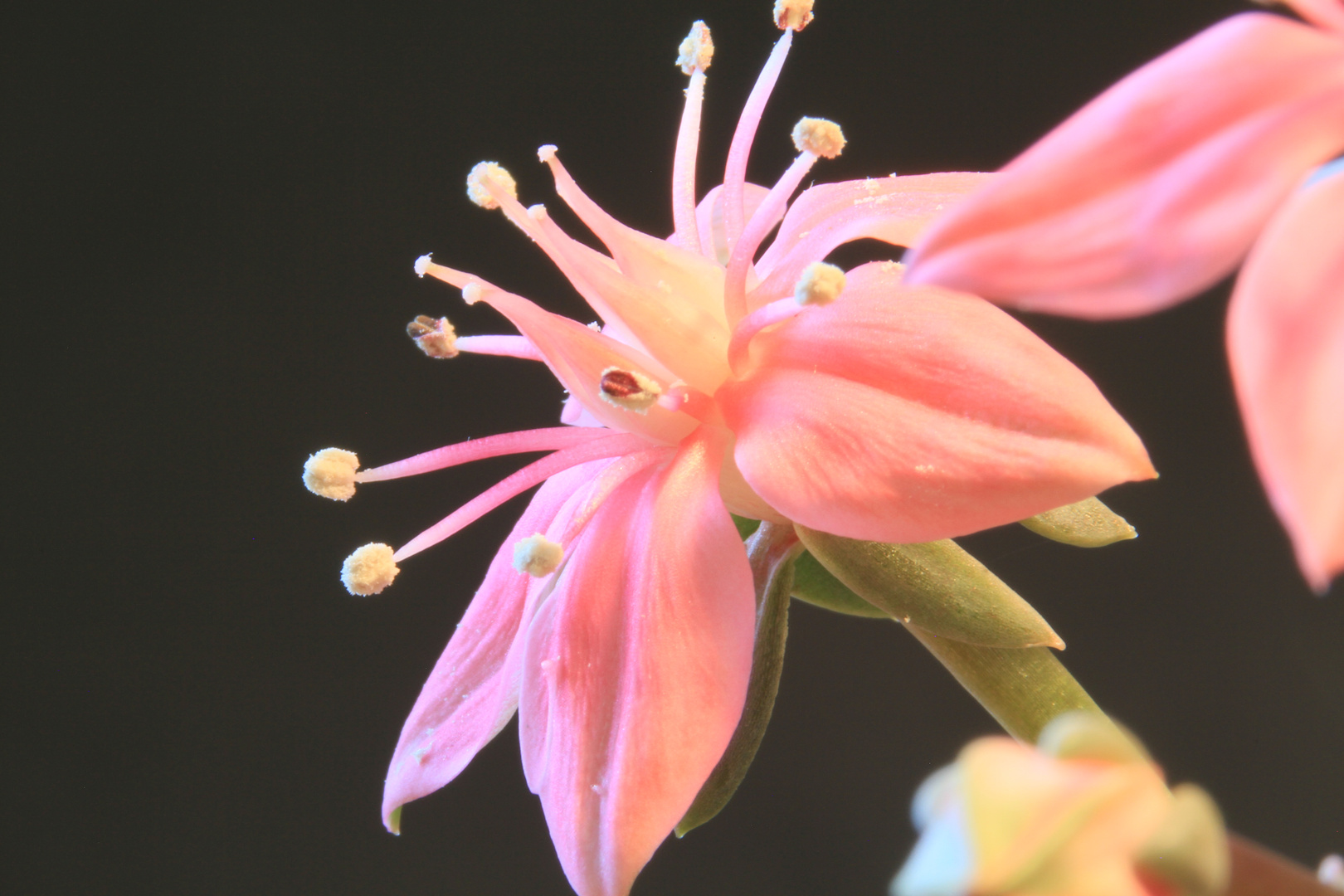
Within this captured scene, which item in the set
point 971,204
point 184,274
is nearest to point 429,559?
point 184,274

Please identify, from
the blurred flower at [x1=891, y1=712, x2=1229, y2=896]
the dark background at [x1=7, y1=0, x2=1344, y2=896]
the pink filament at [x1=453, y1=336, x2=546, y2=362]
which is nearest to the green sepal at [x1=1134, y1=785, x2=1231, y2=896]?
the blurred flower at [x1=891, y1=712, x2=1229, y2=896]

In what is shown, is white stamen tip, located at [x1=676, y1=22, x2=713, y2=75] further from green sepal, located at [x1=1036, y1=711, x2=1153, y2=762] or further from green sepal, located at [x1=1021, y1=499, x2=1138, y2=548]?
green sepal, located at [x1=1036, y1=711, x2=1153, y2=762]

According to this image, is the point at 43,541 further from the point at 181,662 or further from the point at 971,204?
the point at 971,204

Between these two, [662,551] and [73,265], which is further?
[73,265]

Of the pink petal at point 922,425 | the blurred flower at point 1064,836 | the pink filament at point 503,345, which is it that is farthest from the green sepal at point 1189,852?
the pink filament at point 503,345

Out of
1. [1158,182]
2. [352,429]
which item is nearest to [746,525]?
[1158,182]

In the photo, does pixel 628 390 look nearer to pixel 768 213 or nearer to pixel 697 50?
pixel 768 213
